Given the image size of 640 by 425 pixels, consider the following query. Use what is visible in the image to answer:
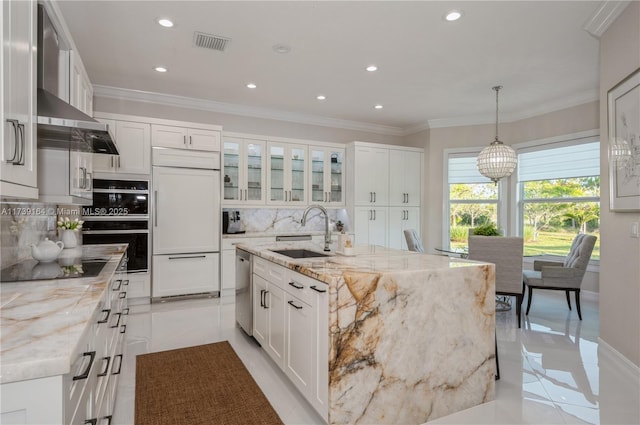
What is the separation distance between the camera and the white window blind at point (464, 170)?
20.3 feet

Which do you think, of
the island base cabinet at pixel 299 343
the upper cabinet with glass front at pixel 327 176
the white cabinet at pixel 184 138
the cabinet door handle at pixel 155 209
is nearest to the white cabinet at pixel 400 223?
the upper cabinet with glass front at pixel 327 176

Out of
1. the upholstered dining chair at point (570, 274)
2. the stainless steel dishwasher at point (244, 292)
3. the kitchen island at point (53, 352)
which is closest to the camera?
the kitchen island at point (53, 352)

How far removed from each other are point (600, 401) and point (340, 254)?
1940mm

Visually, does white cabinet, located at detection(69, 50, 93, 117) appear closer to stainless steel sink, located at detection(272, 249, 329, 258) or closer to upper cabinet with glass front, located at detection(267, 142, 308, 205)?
stainless steel sink, located at detection(272, 249, 329, 258)

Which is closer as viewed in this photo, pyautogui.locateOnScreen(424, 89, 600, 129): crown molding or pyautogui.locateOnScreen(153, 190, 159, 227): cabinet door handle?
pyautogui.locateOnScreen(153, 190, 159, 227): cabinet door handle

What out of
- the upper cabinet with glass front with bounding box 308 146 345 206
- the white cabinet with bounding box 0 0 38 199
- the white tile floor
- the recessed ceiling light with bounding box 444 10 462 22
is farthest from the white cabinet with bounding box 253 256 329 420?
the upper cabinet with glass front with bounding box 308 146 345 206

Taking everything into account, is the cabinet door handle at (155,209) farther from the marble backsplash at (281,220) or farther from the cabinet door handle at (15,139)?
the cabinet door handle at (15,139)

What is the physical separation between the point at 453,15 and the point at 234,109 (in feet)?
11.7

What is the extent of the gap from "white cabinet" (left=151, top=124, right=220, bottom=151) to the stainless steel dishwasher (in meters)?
2.00

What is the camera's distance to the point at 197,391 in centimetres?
242

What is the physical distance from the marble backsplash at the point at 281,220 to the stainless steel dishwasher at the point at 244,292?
1993 millimetres

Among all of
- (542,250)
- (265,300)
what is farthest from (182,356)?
(542,250)

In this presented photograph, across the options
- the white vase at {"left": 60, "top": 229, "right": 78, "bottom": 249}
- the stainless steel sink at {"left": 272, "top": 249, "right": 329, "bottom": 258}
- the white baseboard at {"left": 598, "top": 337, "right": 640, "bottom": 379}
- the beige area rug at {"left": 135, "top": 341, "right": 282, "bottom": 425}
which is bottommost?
the beige area rug at {"left": 135, "top": 341, "right": 282, "bottom": 425}

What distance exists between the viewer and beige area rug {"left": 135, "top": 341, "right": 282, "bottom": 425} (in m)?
2.11
